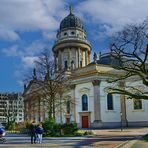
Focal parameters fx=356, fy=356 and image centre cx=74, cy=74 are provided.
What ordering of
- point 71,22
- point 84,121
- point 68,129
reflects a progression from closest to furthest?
1. point 68,129
2. point 84,121
3. point 71,22

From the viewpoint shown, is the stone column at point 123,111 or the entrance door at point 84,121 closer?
the stone column at point 123,111

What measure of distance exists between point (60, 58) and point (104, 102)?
81.5 feet

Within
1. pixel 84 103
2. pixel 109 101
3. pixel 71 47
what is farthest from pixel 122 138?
pixel 71 47

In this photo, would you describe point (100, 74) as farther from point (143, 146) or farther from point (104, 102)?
point (143, 146)

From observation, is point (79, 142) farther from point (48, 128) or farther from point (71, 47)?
point (71, 47)

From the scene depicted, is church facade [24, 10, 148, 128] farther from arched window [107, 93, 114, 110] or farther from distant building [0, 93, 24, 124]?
distant building [0, 93, 24, 124]

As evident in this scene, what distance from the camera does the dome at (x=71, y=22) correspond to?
304ft

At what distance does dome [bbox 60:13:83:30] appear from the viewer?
3652 inches

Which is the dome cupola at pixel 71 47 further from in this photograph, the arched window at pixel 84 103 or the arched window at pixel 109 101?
the arched window at pixel 109 101

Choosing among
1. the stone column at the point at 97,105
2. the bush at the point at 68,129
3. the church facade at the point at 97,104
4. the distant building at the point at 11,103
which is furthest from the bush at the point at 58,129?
the distant building at the point at 11,103

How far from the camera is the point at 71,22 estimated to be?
9319 centimetres

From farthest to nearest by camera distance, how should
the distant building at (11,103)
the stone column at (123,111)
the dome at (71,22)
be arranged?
1. the distant building at (11,103)
2. the dome at (71,22)
3. the stone column at (123,111)

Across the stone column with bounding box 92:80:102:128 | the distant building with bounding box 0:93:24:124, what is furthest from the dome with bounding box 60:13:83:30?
the distant building with bounding box 0:93:24:124

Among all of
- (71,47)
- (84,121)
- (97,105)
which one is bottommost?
(84,121)
